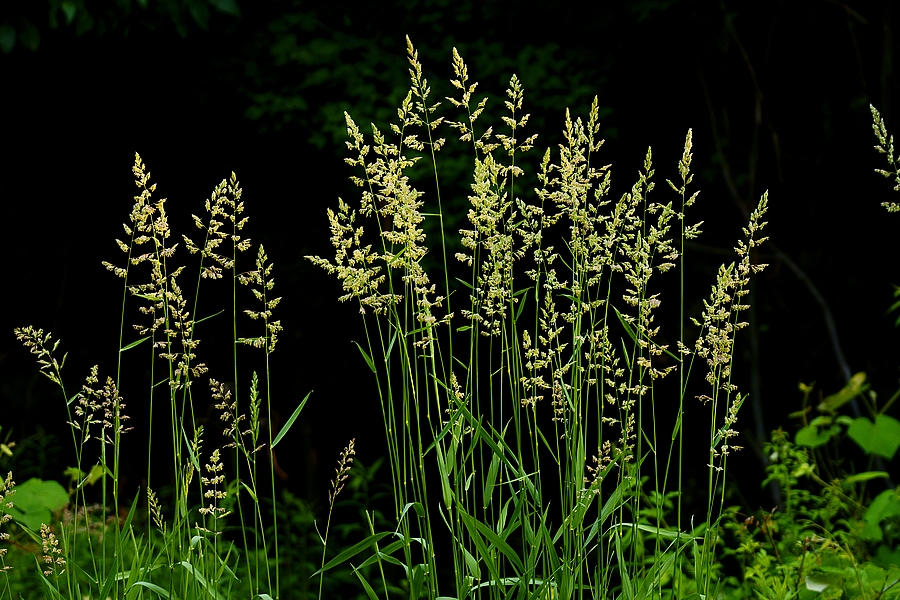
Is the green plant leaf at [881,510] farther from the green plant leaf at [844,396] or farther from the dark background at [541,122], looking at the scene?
the dark background at [541,122]

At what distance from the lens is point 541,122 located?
381 cm

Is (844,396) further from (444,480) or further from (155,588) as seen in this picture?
(155,588)

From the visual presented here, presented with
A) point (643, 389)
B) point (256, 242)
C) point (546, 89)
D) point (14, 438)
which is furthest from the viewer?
→ point (14, 438)

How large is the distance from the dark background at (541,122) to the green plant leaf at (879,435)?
139 cm

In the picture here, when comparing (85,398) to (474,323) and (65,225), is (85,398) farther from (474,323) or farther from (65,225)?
(65,225)

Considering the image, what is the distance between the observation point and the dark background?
400 centimetres

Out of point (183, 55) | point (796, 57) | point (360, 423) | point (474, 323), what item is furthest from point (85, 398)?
point (796, 57)

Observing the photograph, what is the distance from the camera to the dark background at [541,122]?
13.1 ft

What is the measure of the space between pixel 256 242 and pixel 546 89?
5.06 feet

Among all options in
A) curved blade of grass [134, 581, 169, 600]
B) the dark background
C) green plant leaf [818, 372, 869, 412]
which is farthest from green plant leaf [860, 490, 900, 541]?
curved blade of grass [134, 581, 169, 600]

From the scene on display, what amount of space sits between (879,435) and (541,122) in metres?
1.90

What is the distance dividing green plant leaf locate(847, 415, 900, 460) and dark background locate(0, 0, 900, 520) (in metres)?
1.39

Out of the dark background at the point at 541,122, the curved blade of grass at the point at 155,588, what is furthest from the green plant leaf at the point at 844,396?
the curved blade of grass at the point at 155,588

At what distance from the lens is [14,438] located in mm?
4504
